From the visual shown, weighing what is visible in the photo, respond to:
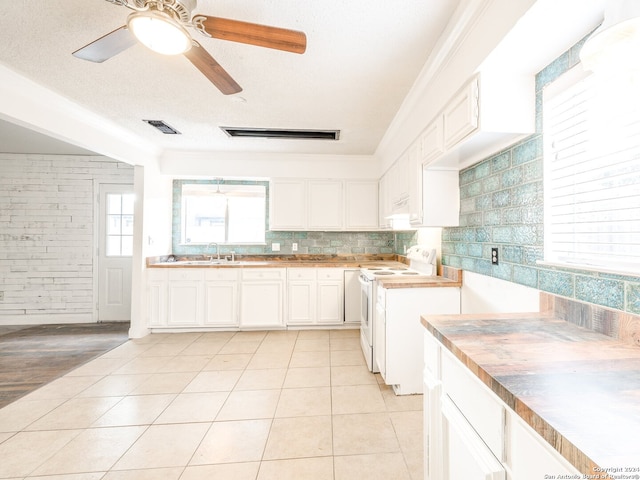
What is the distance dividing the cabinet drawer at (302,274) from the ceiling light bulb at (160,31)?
2.82m

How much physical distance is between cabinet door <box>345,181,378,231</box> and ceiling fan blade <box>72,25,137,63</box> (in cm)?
305

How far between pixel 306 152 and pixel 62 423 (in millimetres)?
3600

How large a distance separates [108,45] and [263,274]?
2.80 metres

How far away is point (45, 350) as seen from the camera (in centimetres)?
314

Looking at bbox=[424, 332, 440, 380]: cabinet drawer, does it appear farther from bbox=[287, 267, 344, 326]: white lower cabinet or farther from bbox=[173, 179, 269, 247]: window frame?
bbox=[173, 179, 269, 247]: window frame

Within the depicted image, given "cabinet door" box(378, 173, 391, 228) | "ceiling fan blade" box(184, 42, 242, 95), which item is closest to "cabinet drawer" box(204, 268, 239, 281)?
"cabinet door" box(378, 173, 391, 228)

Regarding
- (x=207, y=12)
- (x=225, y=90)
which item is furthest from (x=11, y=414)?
(x=207, y=12)

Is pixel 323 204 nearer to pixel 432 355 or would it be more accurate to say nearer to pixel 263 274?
pixel 263 274

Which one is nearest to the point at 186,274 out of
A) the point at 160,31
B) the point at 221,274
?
the point at 221,274

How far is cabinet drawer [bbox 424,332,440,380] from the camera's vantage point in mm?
1131

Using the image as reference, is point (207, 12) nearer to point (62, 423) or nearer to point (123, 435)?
point (123, 435)

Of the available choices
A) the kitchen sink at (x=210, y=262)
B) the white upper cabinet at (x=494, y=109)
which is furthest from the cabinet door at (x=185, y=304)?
the white upper cabinet at (x=494, y=109)

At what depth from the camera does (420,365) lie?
223 centimetres

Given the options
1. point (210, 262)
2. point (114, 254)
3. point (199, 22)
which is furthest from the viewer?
point (114, 254)
